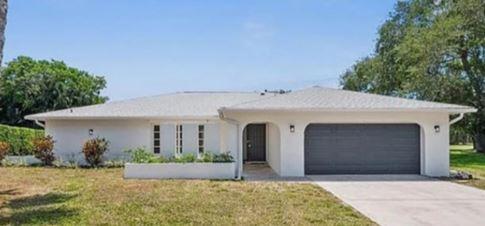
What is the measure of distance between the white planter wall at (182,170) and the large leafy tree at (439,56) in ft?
56.4

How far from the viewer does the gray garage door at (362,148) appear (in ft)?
60.2

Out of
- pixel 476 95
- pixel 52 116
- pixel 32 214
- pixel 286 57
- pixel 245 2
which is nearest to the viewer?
pixel 32 214

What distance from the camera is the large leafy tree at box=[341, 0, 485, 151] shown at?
29.5 meters

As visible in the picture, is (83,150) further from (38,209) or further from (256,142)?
(38,209)

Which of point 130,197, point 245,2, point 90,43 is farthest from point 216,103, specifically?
point 130,197

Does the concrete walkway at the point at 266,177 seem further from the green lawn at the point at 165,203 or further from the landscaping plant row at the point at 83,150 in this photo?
the landscaping plant row at the point at 83,150

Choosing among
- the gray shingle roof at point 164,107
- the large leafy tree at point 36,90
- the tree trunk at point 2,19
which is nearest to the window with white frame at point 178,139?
the gray shingle roof at point 164,107

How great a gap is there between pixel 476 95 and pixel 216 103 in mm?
17483

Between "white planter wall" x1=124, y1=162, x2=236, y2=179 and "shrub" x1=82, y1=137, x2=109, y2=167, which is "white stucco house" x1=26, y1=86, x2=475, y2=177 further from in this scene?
"shrub" x1=82, y1=137, x2=109, y2=167

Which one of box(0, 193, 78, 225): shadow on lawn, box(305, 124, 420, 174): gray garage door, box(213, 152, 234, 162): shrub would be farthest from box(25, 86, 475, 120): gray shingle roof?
box(0, 193, 78, 225): shadow on lawn

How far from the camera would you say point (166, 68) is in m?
31.7

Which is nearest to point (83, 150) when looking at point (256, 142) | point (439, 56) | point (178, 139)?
point (178, 139)

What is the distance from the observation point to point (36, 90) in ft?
134

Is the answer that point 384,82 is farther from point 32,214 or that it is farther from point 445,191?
point 32,214
